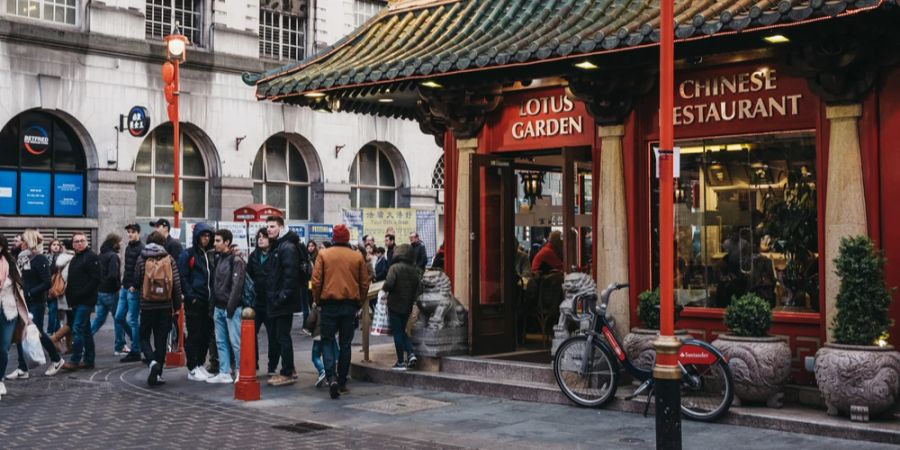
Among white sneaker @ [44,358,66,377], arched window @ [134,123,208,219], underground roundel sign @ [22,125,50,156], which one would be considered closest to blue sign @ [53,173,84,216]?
underground roundel sign @ [22,125,50,156]

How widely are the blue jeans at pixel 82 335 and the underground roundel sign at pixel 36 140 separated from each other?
13087mm

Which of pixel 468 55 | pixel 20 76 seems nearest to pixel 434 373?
pixel 468 55

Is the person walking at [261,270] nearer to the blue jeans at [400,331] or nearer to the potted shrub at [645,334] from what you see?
the blue jeans at [400,331]

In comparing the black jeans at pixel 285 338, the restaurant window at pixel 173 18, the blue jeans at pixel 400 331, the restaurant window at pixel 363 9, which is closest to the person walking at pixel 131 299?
the black jeans at pixel 285 338

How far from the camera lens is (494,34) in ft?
41.7

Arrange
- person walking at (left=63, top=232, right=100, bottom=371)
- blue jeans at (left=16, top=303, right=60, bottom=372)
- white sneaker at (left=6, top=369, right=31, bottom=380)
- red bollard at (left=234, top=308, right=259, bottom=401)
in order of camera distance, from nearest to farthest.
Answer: red bollard at (left=234, top=308, right=259, bottom=401), blue jeans at (left=16, top=303, right=60, bottom=372), white sneaker at (left=6, top=369, right=31, bottom=380), person walking at (left=63, top=232, right=100, bottom=371)

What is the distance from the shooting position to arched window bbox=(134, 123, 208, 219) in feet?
92.2

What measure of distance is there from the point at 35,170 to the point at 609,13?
748 inches

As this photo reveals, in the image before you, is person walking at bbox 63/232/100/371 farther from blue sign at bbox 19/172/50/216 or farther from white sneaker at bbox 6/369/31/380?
blue sign at bbox 19/172/50/216

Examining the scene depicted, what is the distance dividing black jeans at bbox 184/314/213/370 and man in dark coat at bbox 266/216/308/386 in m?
1.00

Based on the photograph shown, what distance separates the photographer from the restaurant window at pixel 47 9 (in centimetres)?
2522

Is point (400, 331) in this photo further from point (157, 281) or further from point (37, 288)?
point (37, 288)

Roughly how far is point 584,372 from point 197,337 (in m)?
5.24

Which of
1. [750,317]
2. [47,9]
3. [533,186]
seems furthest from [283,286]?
[47,9]
